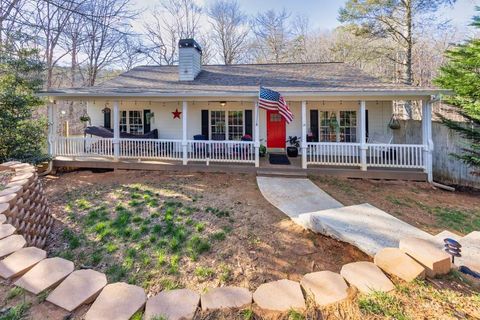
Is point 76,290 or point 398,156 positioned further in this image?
point 398,156

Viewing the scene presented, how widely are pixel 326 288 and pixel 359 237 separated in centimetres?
213

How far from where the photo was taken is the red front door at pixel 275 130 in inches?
429

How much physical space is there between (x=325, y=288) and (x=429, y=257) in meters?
0.95

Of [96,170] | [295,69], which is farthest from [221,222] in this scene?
[295,69]

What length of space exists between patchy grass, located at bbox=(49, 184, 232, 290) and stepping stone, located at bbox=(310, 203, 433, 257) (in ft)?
5.60

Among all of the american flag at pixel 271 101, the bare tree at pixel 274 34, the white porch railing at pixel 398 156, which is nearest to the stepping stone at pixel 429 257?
the american flag at pixel 271 101

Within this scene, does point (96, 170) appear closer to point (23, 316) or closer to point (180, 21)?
point (23, 316)

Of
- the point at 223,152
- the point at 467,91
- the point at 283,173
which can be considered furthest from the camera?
the point at 223,152

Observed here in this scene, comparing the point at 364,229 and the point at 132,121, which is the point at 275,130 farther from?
the point at 364,229

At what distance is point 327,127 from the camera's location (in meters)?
10.7

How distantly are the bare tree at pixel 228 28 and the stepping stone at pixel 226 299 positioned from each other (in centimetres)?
2645

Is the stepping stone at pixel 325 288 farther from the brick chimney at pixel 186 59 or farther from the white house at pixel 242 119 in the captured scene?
the brick chimney at pixel 186 59

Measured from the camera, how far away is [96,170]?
9.38 m

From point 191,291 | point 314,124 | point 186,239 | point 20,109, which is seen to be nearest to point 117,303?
point 191,291
